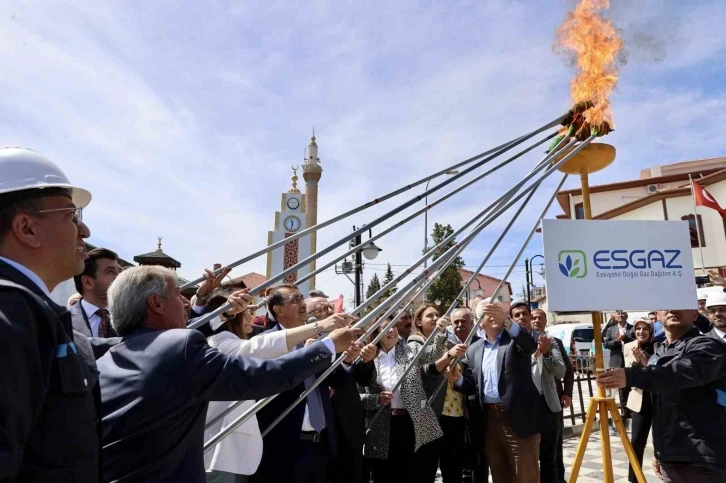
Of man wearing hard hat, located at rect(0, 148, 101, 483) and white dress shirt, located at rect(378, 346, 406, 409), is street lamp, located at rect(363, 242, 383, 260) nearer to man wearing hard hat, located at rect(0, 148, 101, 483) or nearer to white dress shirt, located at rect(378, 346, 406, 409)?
white dress shirt, located at rect(378, 346, 406, 409)

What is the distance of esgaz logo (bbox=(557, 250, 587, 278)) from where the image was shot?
315 cm

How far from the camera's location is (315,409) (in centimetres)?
367

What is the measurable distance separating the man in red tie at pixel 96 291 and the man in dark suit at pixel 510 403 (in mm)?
3068

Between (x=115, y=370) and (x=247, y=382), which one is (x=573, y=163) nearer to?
(x=247, y=382)

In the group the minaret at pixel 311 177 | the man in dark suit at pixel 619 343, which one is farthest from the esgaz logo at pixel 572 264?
the minaret at pixel 311 177

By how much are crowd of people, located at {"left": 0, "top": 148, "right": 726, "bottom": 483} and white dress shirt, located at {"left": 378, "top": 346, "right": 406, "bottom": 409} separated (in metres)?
0.01

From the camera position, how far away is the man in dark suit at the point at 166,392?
1832mm

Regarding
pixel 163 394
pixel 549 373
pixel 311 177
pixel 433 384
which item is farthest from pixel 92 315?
pixel 311 177

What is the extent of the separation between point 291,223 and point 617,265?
28.9 meters

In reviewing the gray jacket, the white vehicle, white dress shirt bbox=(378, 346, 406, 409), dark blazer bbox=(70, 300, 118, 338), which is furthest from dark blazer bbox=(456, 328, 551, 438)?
the white vehicle

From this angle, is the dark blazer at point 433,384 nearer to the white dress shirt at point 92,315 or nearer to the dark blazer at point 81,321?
the dark blazer at point 81,321

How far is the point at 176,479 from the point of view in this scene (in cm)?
190

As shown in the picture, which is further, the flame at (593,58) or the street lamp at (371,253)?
the street lamp at (371,253)

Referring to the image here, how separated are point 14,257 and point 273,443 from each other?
2.60 m
